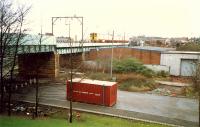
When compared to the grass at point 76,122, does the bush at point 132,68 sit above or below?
above

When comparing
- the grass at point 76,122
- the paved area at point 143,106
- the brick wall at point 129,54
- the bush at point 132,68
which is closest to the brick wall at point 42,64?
the bush at point 132,68

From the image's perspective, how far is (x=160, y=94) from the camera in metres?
38.9

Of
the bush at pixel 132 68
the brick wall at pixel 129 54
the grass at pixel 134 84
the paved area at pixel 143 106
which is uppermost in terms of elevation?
the brick wall at pixel 129 54

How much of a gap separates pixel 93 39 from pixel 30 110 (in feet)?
198

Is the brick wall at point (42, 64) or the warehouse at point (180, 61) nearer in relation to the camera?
the brick wall at point (42, 64)

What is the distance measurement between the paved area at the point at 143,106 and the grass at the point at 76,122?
5.81 feet

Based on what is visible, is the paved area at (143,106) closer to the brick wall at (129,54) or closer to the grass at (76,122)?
the grass at (76,122)

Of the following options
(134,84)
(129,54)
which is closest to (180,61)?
(129,54)

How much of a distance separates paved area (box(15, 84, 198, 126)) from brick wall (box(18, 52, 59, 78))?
1123 centimetres

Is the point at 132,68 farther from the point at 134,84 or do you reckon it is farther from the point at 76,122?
the point at 76,122

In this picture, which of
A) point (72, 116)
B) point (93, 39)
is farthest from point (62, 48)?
point (93, 39)

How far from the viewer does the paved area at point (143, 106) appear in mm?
27639

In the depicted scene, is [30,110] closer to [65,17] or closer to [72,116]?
[72,116]

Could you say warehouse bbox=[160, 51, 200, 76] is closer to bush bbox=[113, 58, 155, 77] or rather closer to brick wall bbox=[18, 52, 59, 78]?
bush bbox=[113, 58, 155, 77]
